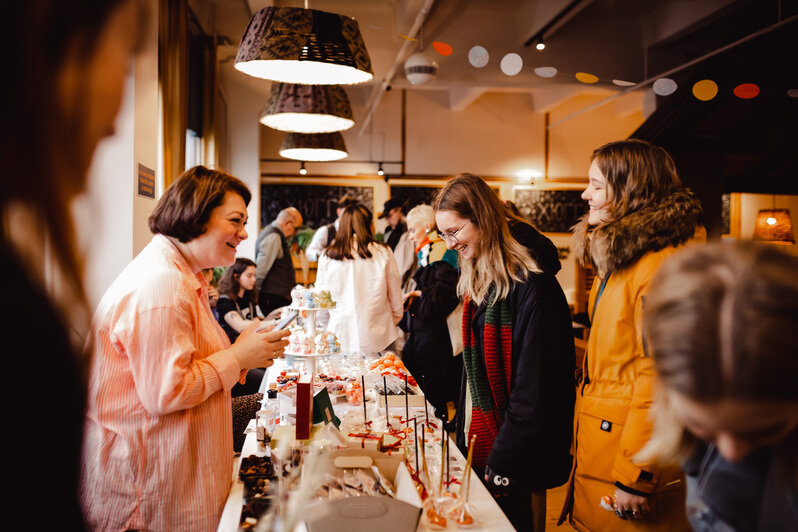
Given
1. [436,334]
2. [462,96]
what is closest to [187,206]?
[436,334]

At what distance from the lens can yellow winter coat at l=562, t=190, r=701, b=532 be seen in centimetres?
164

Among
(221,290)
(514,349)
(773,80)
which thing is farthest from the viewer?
(773,80)

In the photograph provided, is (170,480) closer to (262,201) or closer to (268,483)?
(268,483)

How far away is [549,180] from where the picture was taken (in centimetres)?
977

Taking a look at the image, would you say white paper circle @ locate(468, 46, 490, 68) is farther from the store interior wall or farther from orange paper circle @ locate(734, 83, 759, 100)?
the store interior wall

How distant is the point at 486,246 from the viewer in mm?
2031

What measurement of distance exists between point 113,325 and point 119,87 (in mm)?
1275

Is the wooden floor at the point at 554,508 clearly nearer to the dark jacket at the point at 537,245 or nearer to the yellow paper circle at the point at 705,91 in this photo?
the dark jacket at the point at 537,245

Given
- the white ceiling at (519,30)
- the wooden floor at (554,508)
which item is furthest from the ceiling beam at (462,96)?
the wooden floor at (554,508)

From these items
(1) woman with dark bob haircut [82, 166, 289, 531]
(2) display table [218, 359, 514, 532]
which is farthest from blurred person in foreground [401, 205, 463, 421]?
(1) woman with dark bob haircut [82, 166, 289, 531]

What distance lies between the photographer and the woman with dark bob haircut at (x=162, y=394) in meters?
1.35

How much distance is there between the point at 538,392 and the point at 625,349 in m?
0.28

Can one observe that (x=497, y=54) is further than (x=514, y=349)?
Yes

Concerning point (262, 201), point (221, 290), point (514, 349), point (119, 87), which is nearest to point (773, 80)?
point (514, 349)
